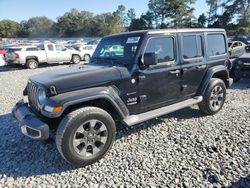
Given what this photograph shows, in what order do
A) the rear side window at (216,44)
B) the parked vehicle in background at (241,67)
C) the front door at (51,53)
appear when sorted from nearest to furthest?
the rear side window at (216,44) → the parked vehicle in background at (241,67) → the front door at (51,53)

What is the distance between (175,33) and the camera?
4.75 metres

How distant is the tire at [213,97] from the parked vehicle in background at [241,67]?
12.9 feet

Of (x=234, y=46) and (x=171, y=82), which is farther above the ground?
(x=234, y=46)

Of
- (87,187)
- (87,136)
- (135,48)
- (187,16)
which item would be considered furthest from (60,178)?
(187,16)

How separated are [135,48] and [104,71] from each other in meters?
0.75

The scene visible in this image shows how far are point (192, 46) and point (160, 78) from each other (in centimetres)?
118

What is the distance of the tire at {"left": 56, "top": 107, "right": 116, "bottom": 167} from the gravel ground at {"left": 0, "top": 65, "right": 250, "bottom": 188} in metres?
0.18

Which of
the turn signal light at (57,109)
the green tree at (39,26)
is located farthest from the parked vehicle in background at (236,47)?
the green tree at (39,26)

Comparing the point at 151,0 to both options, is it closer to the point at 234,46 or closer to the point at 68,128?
the point at 234,46

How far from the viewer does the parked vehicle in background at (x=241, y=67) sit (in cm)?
897

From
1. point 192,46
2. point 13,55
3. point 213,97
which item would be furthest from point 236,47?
point 13,55

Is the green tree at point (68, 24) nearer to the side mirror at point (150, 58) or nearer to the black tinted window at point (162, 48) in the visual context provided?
the black tinted window at point (162, 48)

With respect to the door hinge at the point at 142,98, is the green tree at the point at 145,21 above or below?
above

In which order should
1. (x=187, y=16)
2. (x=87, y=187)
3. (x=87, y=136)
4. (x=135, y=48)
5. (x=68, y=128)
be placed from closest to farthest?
(x=87, y=187), (x=68, y=128), (x=87, y=136), (x=135, y=48), (x=187, y=16)
